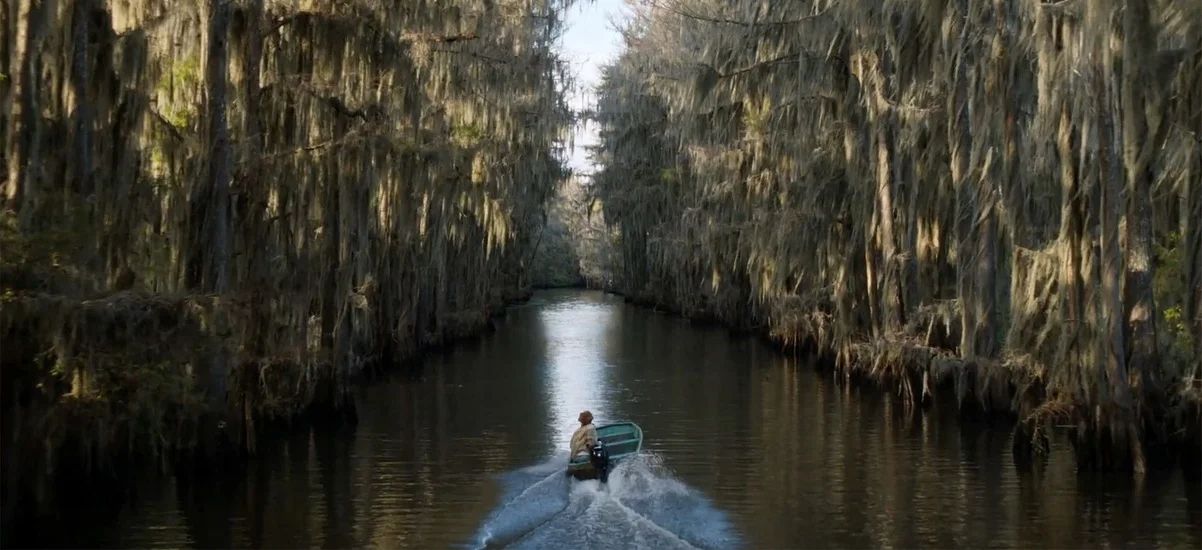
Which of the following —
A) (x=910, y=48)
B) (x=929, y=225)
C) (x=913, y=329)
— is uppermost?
(x=910, y=48)

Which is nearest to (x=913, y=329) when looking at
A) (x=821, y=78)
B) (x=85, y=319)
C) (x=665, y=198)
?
(x=821, y=78)

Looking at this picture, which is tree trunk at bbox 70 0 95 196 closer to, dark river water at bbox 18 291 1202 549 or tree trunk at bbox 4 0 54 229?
→ tree trunk at bbox 4 0 54 229

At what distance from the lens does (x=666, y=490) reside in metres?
12.1

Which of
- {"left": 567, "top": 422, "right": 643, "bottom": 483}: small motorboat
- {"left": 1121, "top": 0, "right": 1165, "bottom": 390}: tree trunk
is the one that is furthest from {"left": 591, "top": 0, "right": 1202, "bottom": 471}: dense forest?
{"left": 567, "top": 422, "right": 643, "bottom": 483}: small motorboat

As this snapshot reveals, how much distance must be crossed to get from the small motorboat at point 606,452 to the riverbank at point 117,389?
3683mm

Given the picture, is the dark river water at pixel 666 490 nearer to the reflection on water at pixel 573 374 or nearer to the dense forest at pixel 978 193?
the reflection on water at pixel 573 374

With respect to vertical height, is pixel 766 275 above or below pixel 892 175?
below

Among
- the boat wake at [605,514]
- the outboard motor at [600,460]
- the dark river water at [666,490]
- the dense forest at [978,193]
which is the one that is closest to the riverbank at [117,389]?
the dark river water at [666,490]

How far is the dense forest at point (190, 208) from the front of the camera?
9.28 metres

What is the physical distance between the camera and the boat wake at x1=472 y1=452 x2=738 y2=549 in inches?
398

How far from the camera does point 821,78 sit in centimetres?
2277

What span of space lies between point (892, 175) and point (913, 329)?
3.40 meters

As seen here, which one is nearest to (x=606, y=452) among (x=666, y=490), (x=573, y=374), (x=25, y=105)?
(x=666, y=490)

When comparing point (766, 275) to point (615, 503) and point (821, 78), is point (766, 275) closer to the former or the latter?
point (821, 78)
